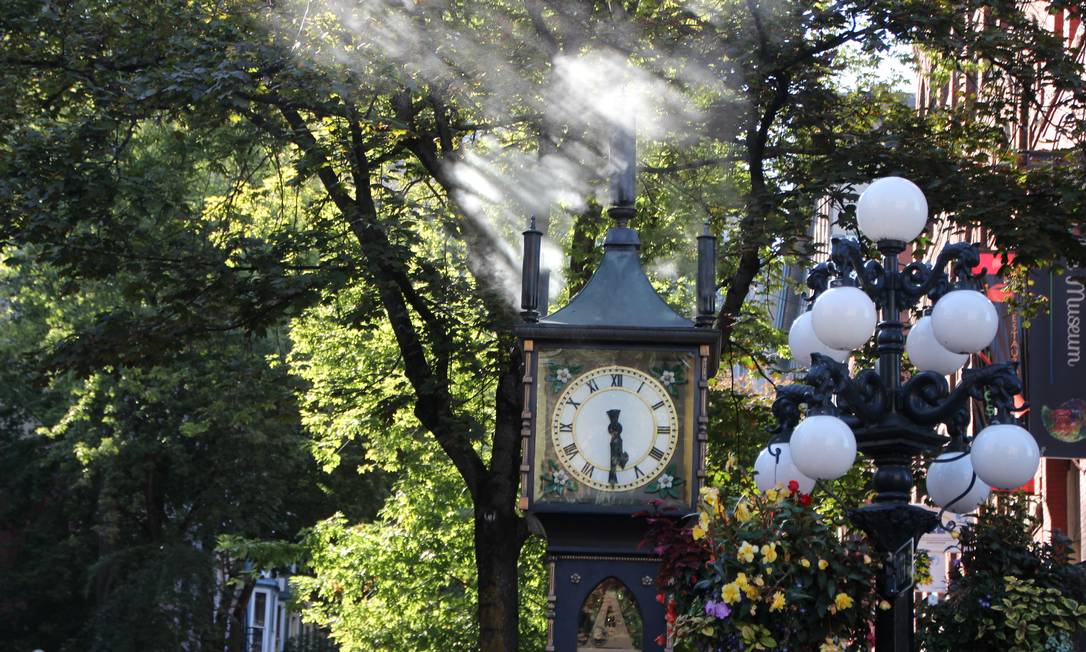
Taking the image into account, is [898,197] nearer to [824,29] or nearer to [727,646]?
[727,646]

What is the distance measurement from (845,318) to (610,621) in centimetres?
172

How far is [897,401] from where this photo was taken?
7777mm

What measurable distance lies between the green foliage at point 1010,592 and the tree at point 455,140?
16.9 ft

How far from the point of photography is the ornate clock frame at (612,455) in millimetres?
7492

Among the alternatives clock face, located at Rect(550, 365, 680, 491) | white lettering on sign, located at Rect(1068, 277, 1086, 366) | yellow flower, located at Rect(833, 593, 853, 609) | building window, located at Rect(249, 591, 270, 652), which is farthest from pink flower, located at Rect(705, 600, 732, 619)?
building window, located at Rect(249, 591, 270, 652)

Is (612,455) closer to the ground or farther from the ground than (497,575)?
closer to the ground

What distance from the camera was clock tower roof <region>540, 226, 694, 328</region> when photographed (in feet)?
25.8

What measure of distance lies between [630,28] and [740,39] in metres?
0.96

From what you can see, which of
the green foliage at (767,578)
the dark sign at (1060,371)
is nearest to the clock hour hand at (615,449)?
the green foliage at (767,578)

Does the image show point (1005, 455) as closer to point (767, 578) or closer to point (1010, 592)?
point (1010, 592)

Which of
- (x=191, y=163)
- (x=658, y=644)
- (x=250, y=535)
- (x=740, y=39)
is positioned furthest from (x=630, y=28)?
(x=250, y=535)

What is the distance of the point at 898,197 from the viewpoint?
7.90 meters

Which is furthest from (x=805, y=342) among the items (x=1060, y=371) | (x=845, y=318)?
(x=1060, y=371)

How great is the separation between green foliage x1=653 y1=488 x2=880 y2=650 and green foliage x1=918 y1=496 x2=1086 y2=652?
2.82 feet
